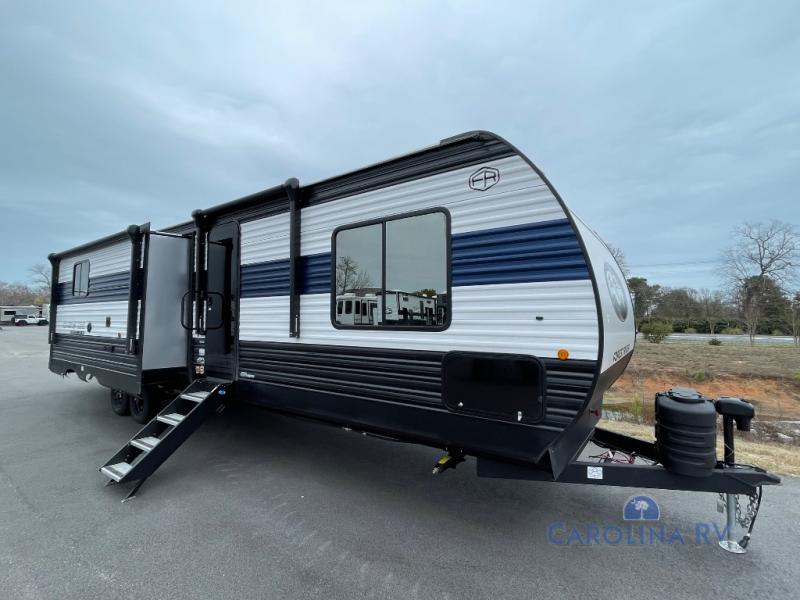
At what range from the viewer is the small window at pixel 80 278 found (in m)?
7.00

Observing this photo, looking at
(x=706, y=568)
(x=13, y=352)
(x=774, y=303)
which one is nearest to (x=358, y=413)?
(x=706, y=568)

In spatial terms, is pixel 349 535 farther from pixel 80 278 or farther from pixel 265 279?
pixel 80 278

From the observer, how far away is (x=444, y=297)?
3.14 m

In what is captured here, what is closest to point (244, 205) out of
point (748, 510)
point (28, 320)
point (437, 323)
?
point (437, 323)

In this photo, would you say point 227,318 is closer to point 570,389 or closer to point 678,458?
point 570,389

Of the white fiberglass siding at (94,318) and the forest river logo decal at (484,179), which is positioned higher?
the forest river logo decal at (484,179)

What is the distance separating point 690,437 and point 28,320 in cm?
7212

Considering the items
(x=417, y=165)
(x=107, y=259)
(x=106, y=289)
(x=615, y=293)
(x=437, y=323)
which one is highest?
(x=417, y=165)

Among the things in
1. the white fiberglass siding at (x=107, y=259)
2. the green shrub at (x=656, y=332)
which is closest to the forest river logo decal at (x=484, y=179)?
the white fiberglass siding at (x=107, y=259)

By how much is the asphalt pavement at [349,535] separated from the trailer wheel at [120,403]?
1.75 metres

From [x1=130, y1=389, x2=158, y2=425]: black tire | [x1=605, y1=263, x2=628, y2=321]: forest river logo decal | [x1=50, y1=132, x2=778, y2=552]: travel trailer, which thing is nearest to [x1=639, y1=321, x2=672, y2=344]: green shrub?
[x1=50, y1=132, x2=778, y2=552]: travel trailer

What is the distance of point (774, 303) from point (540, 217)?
34138 mm

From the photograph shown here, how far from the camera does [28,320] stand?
182ft

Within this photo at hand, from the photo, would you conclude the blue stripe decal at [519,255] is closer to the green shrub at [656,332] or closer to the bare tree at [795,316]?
the green shrub at [656,332]
